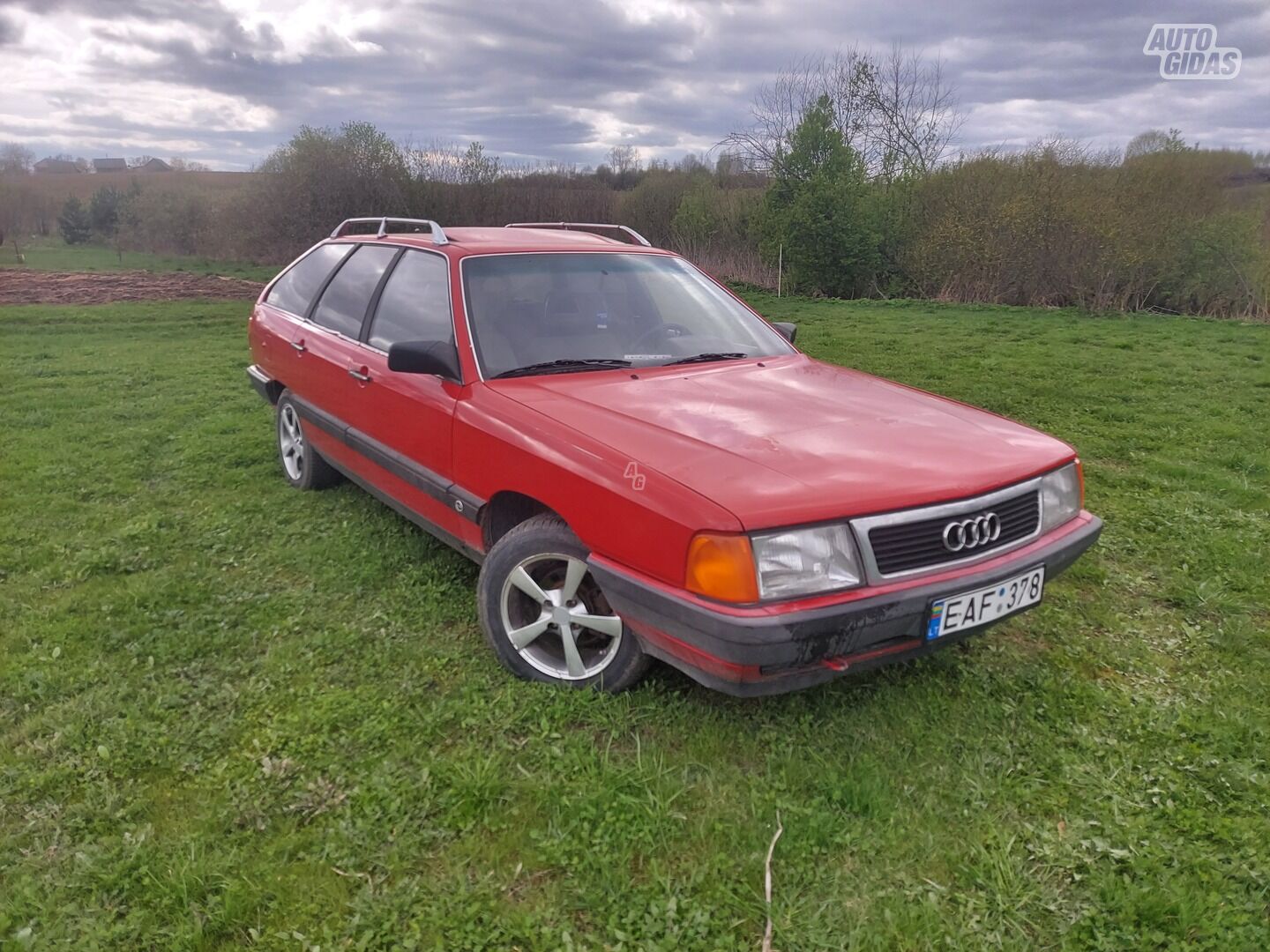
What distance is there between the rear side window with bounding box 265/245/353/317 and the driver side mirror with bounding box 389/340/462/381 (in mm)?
1828

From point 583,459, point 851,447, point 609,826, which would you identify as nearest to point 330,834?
point 609,826

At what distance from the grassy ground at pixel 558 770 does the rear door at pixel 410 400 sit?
506mm

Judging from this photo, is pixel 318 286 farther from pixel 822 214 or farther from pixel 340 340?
pixel 822 214

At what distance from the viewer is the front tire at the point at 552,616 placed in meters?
2.76

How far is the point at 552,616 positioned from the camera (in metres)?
2.88

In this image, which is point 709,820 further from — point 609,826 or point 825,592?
point 825,592

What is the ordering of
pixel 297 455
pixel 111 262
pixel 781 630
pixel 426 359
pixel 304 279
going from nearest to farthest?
pixel 781 630, pixel 426 359, pixel 304 279, pixel 297 455, pixel 111 262

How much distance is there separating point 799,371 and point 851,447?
1003 millimetres

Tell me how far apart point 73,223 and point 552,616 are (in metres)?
40.8

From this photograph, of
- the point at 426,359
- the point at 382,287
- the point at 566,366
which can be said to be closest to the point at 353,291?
the point at 382,287

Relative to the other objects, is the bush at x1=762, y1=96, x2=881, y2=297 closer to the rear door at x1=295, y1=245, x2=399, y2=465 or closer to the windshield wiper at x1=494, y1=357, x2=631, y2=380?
the rear door at x1=295, y1=245, x2=399, y2=465

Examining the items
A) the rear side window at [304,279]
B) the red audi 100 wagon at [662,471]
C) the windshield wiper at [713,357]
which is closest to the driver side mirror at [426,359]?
the red audi 100 wagon at [662,471]

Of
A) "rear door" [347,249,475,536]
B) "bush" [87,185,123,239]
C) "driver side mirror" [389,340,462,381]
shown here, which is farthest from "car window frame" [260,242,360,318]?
"bush" [87,185,123,239]

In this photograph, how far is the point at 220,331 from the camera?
13.6 metres
